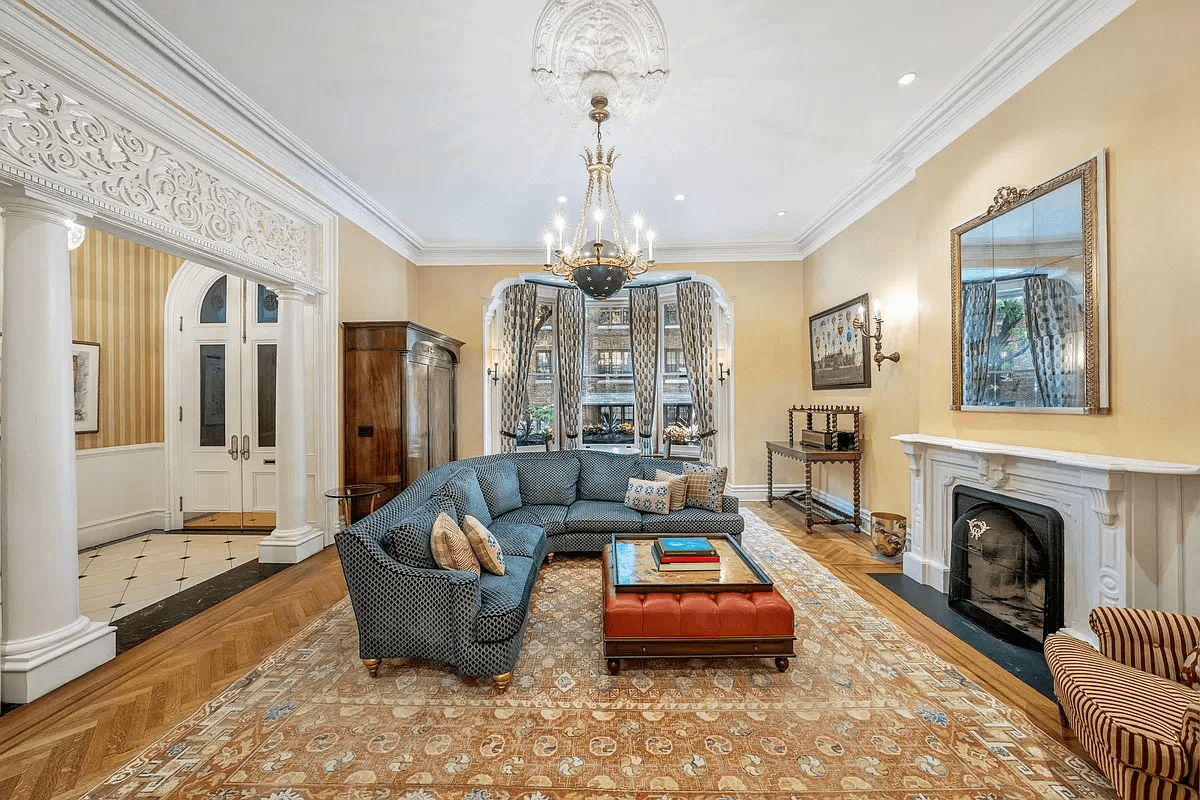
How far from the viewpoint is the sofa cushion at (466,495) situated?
3.22m

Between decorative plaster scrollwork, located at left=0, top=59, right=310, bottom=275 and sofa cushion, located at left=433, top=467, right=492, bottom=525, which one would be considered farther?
sofa cushion, located at left=433, top=467, right=492, bottom=525

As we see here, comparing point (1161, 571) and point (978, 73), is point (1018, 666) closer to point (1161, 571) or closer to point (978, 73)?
point (1161, 571)

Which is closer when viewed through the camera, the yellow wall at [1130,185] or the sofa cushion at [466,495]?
the yellow wall at [1130,185]

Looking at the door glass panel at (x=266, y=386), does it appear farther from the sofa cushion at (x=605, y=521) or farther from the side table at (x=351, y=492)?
the sofa cushion at (x=605, y=521)

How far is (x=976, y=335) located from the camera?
3320 mm

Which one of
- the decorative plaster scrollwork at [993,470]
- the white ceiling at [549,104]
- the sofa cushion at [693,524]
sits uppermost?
the white ceiling at [549,104]

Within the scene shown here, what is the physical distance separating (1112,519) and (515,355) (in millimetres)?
6974

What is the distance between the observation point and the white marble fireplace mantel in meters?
2.20

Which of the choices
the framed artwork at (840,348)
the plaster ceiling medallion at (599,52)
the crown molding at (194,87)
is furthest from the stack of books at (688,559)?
the crown molding at (194,87)

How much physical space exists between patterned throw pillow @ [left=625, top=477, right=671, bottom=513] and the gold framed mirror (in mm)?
2351

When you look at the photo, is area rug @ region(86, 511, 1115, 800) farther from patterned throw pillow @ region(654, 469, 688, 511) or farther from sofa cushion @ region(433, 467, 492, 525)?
patterned throw pillow @ region(654, 469, 688, 511)

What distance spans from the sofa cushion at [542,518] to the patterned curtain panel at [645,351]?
159 inches

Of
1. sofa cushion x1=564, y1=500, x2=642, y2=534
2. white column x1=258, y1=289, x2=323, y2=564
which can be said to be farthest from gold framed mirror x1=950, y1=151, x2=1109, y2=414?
white column x1=258, y1=289, x2=323, y2=564

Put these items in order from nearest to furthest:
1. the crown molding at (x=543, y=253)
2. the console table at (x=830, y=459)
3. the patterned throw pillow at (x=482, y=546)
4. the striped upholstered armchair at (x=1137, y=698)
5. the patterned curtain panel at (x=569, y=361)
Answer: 1. the striped upholstered armchair at (x=1137, y=698)
2. the patterned throw pillow at (x=482, y=546)
3. the console table at (x=830, y=459)
4. the crown molding at (x=543, y=253)
5. the patterned curtain panel at (x=569, y=361)
